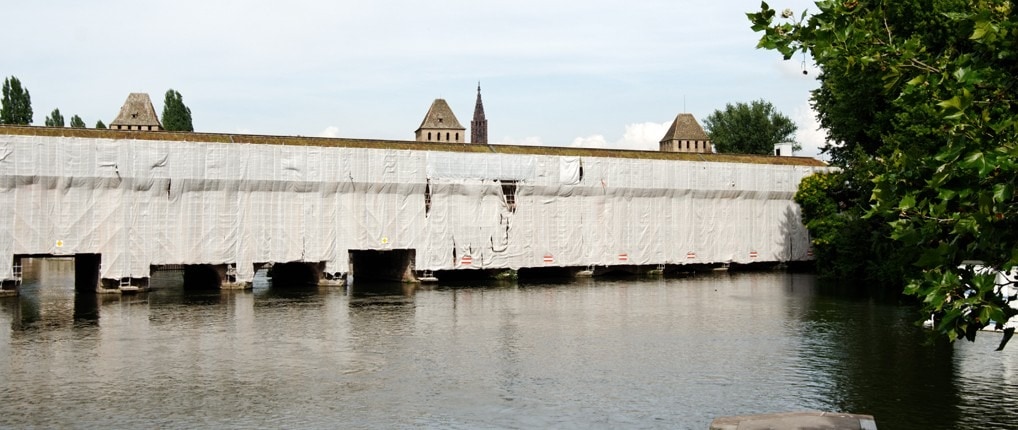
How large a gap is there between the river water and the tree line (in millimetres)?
57029

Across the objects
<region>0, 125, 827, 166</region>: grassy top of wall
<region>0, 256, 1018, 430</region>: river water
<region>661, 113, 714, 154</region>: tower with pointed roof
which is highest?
<region>661, 113, 714, 154</region>: tower with pointed roof

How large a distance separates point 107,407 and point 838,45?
1479cm

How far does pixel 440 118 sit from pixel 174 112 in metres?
28.1

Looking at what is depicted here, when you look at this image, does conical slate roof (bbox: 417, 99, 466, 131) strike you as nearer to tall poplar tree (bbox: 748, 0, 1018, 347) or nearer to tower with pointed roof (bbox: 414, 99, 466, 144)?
tower with pointed roof (bbox: 414, 99, 466, 144)

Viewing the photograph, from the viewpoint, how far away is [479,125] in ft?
459

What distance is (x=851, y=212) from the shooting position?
5081 cm

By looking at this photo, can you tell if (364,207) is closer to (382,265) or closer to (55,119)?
(382,265)

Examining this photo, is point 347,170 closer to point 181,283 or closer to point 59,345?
point 181,283

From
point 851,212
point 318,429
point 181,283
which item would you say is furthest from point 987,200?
point 181,283

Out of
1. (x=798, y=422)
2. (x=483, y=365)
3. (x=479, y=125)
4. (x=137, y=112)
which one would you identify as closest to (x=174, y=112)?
(x=137, y=112)

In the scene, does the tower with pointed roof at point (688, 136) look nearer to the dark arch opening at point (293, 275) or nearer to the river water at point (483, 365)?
the dark arch opening at point (293, 275)

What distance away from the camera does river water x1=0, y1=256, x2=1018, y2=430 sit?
17844 mm

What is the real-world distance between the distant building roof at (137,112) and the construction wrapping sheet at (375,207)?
172ft

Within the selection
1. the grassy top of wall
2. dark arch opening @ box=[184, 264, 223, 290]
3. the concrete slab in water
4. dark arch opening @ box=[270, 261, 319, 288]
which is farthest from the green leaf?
dark arch opening @ box=[184, 264, 223, 290]
